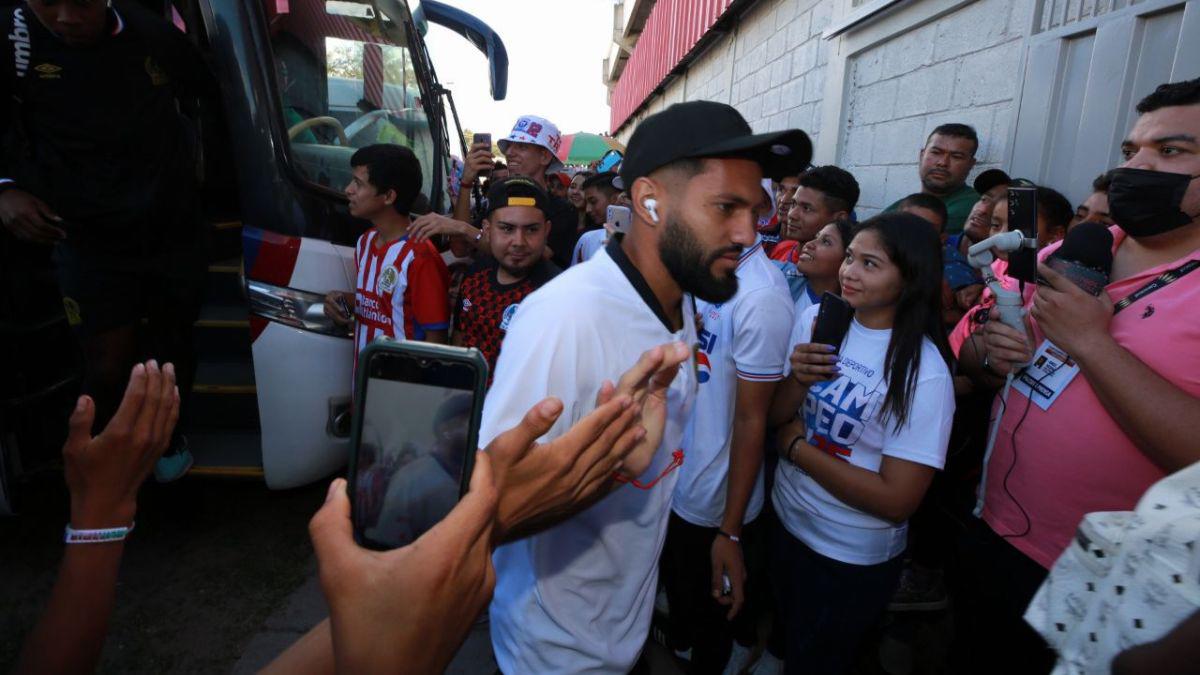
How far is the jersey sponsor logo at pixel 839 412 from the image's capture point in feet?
6.19

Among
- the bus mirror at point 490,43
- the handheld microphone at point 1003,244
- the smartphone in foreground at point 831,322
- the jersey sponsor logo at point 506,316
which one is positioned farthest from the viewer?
the bus mirror at point 490,43

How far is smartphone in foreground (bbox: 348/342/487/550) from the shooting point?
0.75 meters

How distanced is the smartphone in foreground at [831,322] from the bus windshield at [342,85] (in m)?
2.55

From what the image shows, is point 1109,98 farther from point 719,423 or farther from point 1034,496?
point 719,423

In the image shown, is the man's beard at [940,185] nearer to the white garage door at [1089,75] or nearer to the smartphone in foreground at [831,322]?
the white garage door at [1089,75]

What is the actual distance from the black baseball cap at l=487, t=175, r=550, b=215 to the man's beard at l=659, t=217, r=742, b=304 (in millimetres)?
1535

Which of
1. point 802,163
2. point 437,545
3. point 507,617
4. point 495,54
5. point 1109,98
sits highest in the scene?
point 495,54

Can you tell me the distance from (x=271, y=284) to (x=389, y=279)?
570 millimetres

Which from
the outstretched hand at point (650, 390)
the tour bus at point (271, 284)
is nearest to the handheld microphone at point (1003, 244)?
the outstretched hand at point (650, 390)

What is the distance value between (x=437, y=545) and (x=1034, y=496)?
1822 millimetres

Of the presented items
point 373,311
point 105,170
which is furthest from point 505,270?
point 105,170

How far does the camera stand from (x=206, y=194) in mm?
4078

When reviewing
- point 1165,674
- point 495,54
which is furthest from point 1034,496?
point 495,54

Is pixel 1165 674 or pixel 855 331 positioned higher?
pixel 855 331
